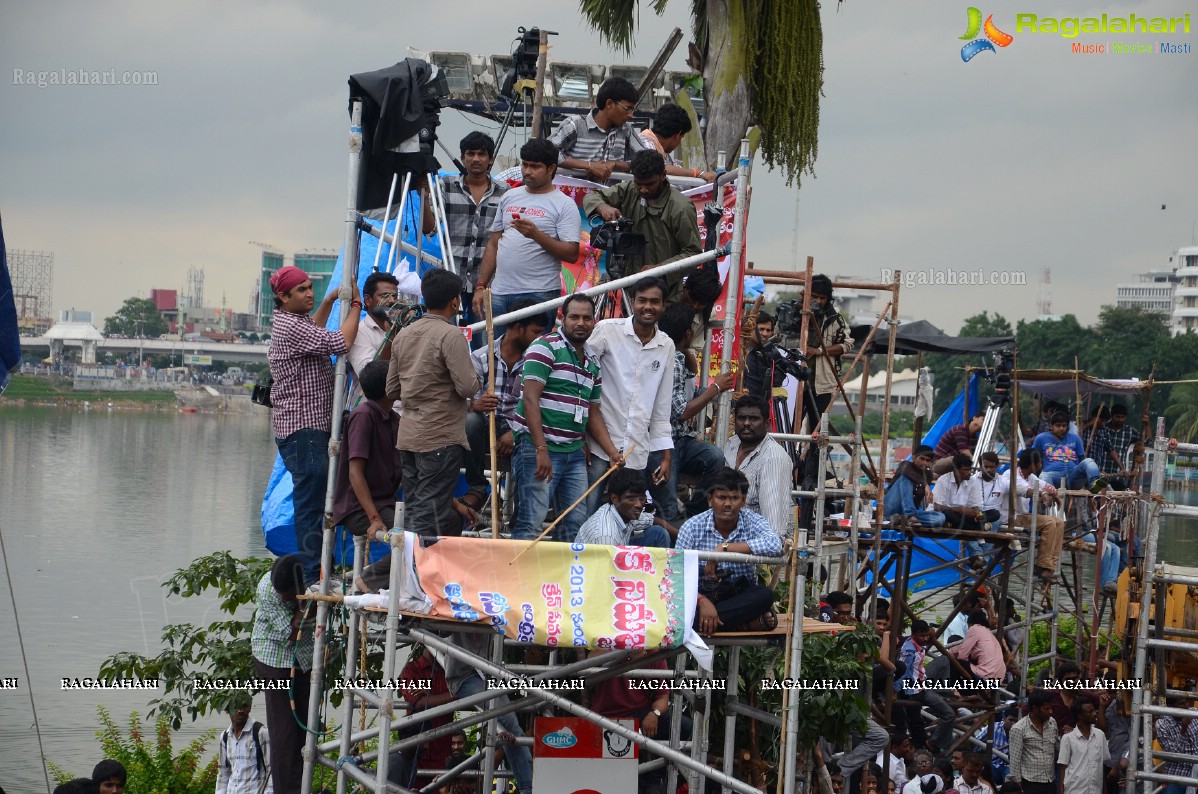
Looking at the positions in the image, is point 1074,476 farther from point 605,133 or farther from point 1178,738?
point 605,133

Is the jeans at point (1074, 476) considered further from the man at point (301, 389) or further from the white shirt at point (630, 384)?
the man at point (301, 389)

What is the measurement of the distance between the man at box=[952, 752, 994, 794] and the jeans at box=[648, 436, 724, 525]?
4342 millimetres

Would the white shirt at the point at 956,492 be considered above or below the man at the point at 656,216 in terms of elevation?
below

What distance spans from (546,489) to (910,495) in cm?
775

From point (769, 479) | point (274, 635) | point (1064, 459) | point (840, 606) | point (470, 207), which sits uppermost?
point (470, 207)

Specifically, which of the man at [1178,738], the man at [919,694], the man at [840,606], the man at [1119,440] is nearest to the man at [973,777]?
the man at [840,606]

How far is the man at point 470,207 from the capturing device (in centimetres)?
997

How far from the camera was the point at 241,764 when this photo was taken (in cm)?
1029

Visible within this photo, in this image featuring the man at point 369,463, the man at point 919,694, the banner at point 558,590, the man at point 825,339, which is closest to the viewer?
the banner at point 558,590

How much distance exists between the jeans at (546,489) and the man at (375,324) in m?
1.16

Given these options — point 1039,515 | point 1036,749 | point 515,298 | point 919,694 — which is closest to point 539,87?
point 515,298

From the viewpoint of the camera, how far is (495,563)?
6957 millimetres

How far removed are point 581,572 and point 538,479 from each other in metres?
1.08

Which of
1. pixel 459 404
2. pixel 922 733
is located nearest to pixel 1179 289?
pixel 922 733
